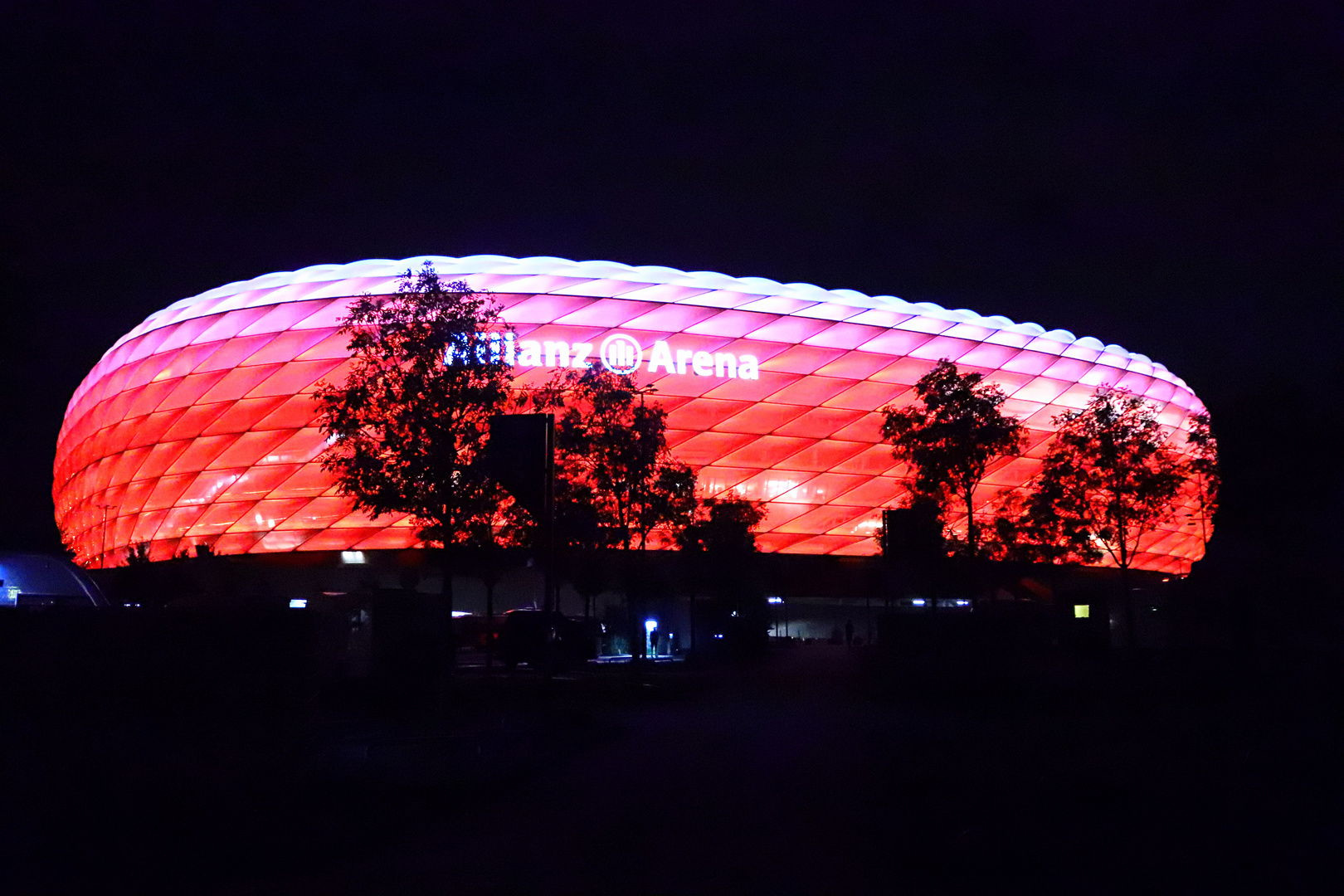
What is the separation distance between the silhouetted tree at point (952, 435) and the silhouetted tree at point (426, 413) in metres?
12.2

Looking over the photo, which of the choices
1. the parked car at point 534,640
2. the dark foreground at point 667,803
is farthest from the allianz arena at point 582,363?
the dark foreground at point 667,803

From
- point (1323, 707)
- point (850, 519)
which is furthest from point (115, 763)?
point (850, 519)

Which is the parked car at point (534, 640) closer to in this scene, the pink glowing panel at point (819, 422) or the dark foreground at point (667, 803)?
the dark foreground at point (667, 803)

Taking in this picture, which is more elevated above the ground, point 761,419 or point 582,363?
point 582,363

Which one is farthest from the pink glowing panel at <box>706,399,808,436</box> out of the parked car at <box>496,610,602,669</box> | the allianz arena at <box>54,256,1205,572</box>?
the parked car at <box>496,610,602,669</box>

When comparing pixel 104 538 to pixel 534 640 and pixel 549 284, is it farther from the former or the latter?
pixel 534 640

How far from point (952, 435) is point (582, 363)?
25455 mm

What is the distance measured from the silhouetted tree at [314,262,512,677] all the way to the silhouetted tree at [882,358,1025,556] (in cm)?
1218

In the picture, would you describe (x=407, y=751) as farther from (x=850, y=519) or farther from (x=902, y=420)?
(x=850, y=519)

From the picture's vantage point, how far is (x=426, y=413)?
74.7 feet

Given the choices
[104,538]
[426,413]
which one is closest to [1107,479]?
[426,413]

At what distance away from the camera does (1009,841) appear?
757 centimetres

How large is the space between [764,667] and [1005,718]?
710 inches

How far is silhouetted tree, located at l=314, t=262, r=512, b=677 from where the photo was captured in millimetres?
22672
